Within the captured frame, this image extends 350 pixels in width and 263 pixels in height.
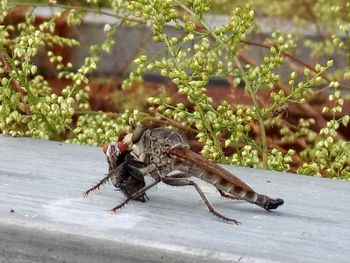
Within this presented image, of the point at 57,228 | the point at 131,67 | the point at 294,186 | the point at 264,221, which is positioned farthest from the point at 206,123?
the point at 131,67

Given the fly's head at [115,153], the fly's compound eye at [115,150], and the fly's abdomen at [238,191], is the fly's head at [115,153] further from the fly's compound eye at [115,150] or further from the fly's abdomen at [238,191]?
the fly's abdomen at [238,191]

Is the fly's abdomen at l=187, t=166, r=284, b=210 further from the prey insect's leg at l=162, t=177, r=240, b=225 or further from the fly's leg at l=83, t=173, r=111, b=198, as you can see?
the fly's leg at l=83, t=173, r=111, b=198

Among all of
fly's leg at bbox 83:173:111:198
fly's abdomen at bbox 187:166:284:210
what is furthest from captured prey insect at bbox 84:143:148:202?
fly's abdomen at bbox 187:166:284:210

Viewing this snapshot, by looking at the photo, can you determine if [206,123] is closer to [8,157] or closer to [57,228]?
[8,157]

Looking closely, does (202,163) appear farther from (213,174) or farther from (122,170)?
(122,170)

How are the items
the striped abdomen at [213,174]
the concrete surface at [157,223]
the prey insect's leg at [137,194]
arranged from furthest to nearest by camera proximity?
the striped abdomen at [213,174], the prey insect's leg at [137,194], the concrete surface at [157,223]

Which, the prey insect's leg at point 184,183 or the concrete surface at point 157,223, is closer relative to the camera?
the concrete surface at point 157,223

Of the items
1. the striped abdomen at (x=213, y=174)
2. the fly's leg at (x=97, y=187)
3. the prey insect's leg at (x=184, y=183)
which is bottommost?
the fly's leg at (x=97, y=187)

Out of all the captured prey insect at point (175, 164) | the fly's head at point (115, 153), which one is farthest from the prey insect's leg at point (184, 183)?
the fly's head at point (115, 153)
